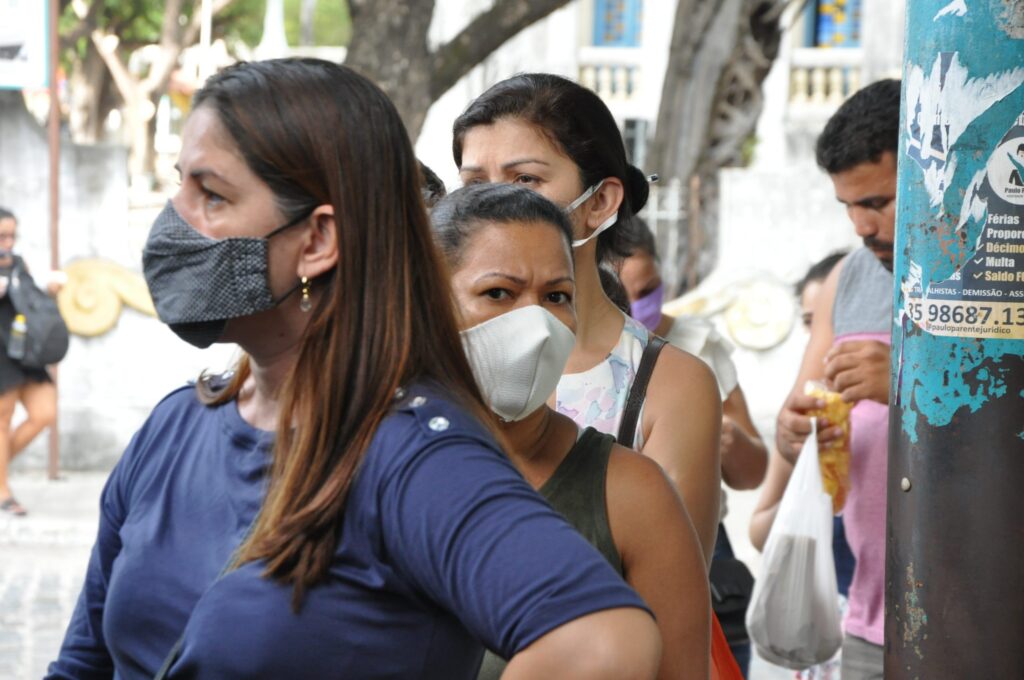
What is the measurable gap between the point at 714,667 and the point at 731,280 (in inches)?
418

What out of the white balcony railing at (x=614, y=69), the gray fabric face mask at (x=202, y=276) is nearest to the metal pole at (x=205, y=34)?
the white balcony railing at (x=614, y=69)

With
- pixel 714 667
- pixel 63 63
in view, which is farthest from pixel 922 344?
pixel 63 63

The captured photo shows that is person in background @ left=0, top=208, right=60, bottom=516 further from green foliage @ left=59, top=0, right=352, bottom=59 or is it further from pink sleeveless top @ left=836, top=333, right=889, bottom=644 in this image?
green foliage @ left=59, top=0, right=352, bottom=59

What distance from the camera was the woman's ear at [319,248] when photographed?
2.04 m

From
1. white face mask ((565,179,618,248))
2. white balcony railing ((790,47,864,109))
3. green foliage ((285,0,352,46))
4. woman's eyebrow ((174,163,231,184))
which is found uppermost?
green foliage ((285,0,352,46))

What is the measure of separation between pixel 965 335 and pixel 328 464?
1.45 metres

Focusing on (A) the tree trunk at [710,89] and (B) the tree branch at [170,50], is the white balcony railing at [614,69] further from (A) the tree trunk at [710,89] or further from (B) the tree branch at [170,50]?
(A) the tree trunk at [710,89]

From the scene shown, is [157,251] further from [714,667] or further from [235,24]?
[235,24]

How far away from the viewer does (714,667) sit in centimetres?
293

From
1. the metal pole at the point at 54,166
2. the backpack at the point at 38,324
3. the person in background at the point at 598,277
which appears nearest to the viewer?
the person in background at the point at 598,277

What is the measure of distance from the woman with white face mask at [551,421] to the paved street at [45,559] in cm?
510

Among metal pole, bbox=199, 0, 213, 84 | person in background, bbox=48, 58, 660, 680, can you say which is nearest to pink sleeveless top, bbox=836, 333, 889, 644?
person in background, bbox=48, 58, 660, 680

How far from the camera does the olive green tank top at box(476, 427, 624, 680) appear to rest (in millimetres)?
2531

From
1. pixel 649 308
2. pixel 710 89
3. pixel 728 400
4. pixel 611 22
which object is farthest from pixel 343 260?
pixel 611 22
